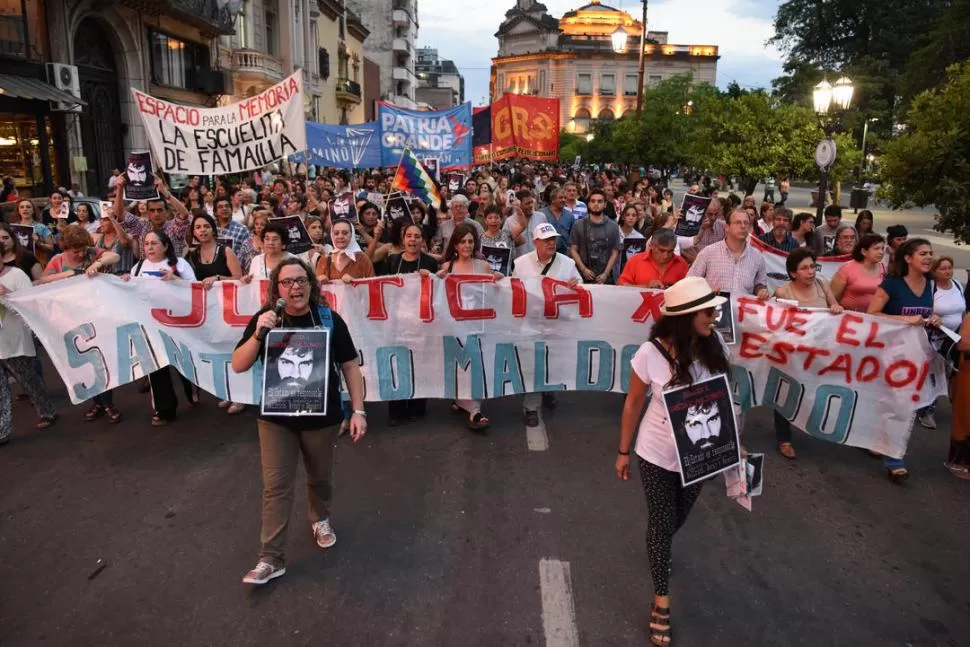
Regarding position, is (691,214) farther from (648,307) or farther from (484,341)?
(484,341)

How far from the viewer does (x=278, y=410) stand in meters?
3.81

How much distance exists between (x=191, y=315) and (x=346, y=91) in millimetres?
45536

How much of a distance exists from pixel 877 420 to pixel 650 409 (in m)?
2.87

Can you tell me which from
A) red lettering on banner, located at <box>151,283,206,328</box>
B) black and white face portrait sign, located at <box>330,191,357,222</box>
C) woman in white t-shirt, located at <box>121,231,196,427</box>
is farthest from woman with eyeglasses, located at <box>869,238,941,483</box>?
black and white face portrait sign, located at <box>330,191,357,222</box>

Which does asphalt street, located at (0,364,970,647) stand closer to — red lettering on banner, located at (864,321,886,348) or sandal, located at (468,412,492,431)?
sandal, located at (468,412,492,431)

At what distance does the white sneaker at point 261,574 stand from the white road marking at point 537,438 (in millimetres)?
2458

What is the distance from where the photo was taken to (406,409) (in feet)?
21.6

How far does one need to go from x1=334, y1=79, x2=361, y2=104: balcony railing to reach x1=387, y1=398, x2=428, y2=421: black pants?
4462 centimetres

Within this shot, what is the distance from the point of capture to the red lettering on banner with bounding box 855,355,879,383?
5559mm

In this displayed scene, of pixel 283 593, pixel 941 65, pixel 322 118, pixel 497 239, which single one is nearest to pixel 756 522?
pixel 283 593

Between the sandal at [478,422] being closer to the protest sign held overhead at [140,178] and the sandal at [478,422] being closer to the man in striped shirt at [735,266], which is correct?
the man in striped shirt at [735,266]

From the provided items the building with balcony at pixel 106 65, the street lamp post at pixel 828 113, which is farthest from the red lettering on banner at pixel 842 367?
the building with balcony at pixel 106 65

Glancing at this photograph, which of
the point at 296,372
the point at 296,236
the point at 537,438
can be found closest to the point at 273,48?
the point at 296,236

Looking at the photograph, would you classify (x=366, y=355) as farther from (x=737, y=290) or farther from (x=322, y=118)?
(x=322, y=118)
